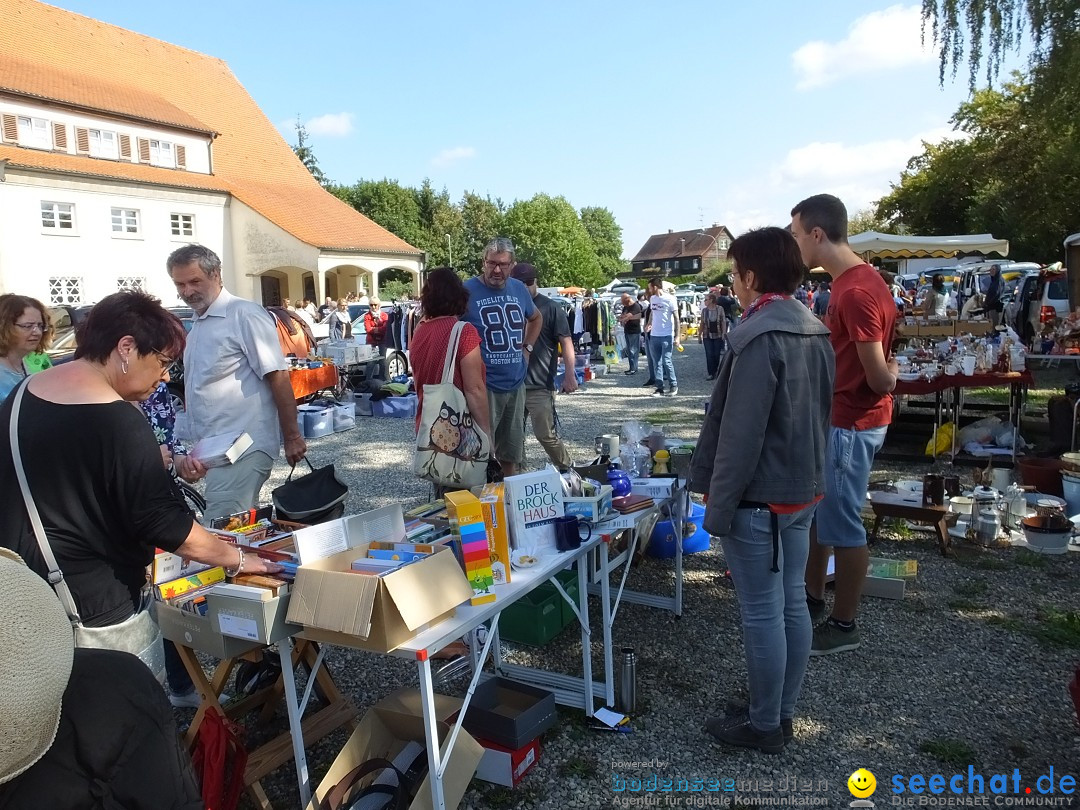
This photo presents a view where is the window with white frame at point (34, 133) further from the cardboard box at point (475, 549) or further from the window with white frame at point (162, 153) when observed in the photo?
the cardboard box at point (475, 549)

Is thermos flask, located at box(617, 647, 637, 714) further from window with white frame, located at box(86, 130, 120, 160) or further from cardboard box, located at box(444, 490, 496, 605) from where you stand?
window with white frame, located at box(86, 130, 120, 160)

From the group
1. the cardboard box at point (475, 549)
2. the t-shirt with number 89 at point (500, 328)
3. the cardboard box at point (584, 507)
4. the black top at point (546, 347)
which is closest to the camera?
the cardboard box at point (475, 549)

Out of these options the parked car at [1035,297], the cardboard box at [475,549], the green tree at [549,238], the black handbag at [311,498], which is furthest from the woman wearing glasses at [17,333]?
the green tree at [549,238]

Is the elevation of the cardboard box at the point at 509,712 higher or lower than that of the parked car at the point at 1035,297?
lower

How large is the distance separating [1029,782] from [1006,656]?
1.01 meters

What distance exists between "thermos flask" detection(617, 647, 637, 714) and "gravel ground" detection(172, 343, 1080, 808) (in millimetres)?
65

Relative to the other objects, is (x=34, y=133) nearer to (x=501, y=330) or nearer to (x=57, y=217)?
(x=57, y=217)

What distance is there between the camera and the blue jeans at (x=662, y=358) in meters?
11.8

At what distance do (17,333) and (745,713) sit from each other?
13.2 ft

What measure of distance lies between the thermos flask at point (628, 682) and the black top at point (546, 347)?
294 centimetres

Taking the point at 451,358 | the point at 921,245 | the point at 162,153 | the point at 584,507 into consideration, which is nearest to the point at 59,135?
the point at 162,153

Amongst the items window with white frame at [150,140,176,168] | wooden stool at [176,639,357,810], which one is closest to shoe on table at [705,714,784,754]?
wooden stool at [176,639,357,810]

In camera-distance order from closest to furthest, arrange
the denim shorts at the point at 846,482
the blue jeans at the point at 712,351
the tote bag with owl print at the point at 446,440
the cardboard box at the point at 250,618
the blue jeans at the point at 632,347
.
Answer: the cardboard box at the point at 250,618 < the denim shorts at the point at 846,482 < the tote bag with owl print at the point at 446,440 < the blue jeans at the point at 712,351 < the blue jeans at the point at 632,347

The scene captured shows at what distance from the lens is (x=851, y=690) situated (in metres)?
3.21
